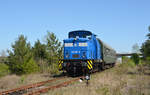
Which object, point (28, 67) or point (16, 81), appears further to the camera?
point (28, 67)

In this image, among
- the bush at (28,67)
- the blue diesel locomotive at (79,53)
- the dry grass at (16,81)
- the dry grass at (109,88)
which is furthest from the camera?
the bush at (28,67)

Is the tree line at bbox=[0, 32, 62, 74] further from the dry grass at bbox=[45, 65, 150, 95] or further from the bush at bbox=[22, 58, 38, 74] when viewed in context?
the dry grass at bbox=[45, 65, 150, 95]

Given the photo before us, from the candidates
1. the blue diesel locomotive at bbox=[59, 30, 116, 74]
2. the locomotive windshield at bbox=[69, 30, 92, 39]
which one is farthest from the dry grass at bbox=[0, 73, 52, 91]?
the locomotive windshield at bbox=[69, 30, 92, 39]

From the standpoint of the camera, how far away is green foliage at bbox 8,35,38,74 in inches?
1111

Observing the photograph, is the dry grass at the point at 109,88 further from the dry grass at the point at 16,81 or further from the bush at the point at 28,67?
the bush at the point at 28,67

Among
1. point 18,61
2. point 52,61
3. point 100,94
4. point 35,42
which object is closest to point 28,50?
point 18,61

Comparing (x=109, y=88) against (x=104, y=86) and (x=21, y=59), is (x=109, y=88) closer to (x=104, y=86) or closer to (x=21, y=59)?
(x=104, y=86)

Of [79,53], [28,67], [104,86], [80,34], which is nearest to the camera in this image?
[104,86]

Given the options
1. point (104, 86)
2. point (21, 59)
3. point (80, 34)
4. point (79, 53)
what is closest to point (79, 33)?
point (80, 34)

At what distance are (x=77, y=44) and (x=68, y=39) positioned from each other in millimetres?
968

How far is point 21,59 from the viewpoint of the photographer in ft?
93.8

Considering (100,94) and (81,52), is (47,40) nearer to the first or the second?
(81,52)

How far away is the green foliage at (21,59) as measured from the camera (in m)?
28.2

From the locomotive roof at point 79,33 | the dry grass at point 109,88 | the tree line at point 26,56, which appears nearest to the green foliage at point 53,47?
the tree line at point 26,56
